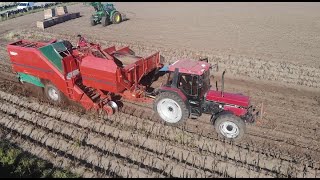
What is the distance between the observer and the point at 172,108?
30.6 ft

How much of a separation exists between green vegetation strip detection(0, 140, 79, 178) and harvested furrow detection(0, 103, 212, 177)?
1294 mm

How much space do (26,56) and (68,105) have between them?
2.18 metres

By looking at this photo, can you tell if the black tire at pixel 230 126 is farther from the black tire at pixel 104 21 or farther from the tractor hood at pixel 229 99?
the black tire at pixel 104 21

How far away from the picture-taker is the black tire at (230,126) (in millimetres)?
8430

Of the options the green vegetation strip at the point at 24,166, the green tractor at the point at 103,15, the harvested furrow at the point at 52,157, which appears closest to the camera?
the green vegetation strip at the point at 24,166

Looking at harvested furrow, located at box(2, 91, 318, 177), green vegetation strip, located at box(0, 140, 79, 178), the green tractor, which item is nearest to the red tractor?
harvested furrow, located at box(2, 91, 318, 177)

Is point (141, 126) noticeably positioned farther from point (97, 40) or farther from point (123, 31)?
point (123, 31)

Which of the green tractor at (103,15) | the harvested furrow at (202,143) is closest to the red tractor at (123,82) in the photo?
the harvested furrow at (202,143)

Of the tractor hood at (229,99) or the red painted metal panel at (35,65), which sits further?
the red painted metal panel at (35,65)

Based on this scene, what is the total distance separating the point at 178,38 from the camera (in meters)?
20.0

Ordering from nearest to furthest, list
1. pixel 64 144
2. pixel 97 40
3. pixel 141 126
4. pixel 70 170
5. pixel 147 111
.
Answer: pixel 70 170, pixel 64 144, pixel 141 126, pixel 147 111, pixel 97 40

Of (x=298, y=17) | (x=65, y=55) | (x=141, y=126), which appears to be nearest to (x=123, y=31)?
(x=65, y=55)

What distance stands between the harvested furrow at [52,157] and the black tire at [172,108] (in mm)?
2735

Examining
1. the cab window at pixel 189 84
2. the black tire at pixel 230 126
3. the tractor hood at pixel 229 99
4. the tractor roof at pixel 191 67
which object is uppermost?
the tractor roof at pixel 191 67
